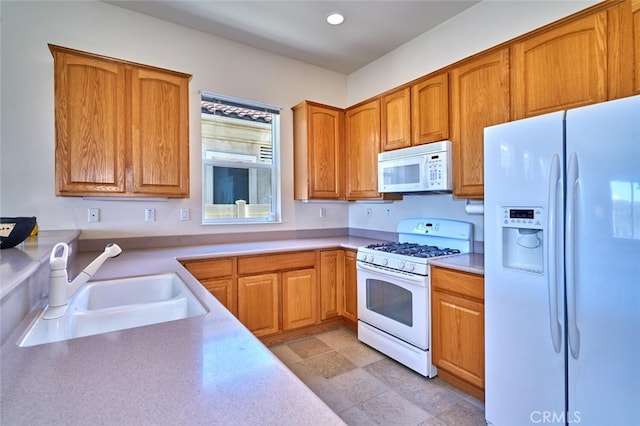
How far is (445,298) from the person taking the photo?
2.07 m

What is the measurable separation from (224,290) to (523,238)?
2047mm

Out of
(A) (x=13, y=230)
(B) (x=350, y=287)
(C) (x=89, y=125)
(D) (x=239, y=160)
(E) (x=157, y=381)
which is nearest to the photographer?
(E) (x=157, y=381)

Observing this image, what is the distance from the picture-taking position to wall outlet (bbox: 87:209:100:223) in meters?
2.41

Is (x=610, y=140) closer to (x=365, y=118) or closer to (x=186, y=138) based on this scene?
(x=365, y=118)

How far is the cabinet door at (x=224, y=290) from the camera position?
2381 millimetres

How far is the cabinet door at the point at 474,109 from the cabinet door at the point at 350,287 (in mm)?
1124

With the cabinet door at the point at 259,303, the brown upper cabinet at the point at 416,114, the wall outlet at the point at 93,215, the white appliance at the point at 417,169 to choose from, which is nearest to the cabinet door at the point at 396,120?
the brown upper cabinet at the point at 416,114

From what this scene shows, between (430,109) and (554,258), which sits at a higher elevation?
(430,109)

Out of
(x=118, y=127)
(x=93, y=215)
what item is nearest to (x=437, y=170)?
(x=118, y=127)

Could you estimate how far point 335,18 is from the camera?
263 cm

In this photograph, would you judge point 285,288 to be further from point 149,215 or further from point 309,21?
point 309,21

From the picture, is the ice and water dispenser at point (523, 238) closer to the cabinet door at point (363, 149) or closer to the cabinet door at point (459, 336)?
the cabinet door at point (459, 336)

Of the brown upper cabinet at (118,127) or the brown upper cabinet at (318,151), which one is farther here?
the brown upper cabinet at (318,151)

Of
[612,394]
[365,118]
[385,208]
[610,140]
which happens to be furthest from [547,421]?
[365,118]
